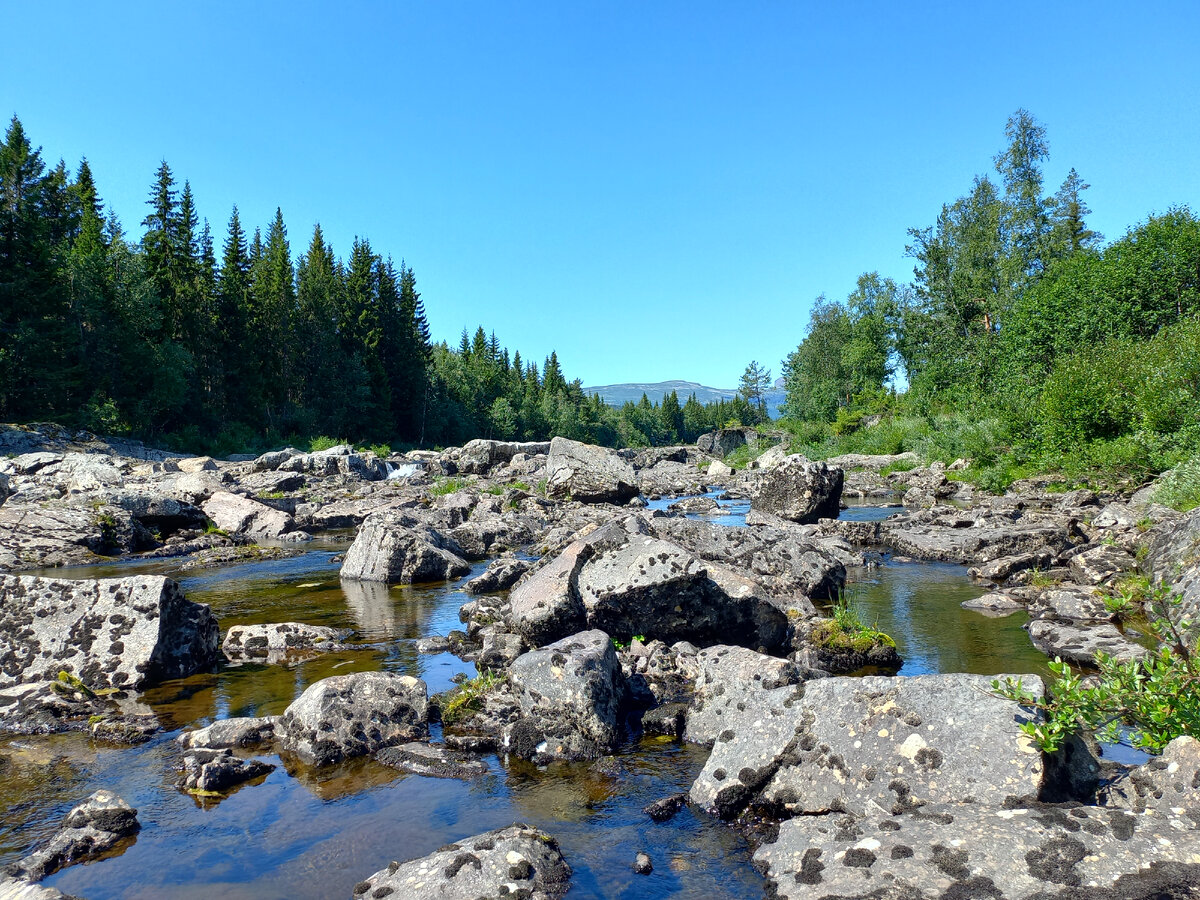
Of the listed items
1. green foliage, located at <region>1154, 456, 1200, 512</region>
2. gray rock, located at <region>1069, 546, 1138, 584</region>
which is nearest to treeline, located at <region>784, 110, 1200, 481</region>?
green foliage, located at <region>1154, 456, 1200, 512</region>

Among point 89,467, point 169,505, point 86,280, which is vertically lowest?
point 169,505

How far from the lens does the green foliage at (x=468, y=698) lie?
816 centimetres

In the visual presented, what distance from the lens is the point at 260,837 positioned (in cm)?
584

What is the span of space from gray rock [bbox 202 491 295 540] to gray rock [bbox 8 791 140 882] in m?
19.8

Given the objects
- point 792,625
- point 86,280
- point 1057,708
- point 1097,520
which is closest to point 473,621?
point 792,625

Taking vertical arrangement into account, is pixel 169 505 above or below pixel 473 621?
above

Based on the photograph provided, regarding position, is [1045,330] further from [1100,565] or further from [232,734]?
[232,734]

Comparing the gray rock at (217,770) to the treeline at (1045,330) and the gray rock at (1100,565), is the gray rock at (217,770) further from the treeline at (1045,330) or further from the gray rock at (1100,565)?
the treeline at (1045,330)

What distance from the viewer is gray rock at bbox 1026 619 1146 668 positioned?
9445mm

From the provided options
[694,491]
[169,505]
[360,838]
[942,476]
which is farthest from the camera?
[694,491]

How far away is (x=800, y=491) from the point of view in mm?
22953

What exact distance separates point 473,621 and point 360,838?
641 centimetres

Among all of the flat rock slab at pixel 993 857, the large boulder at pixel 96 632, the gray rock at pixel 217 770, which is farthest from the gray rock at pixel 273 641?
the flat rock slab at pixel 993 857

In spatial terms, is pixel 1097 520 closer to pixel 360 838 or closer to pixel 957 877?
pixel 957 877
